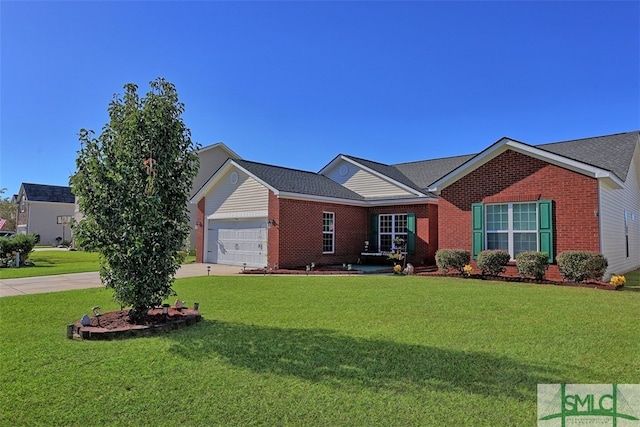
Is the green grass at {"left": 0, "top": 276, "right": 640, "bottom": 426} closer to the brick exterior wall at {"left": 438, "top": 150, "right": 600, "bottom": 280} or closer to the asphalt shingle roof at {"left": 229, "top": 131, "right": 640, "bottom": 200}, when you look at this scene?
the brick exterior wall at {"left": 438, "top": 150, "right": 600, "bottom": 280}

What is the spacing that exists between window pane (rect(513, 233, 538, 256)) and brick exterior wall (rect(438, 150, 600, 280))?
62cm

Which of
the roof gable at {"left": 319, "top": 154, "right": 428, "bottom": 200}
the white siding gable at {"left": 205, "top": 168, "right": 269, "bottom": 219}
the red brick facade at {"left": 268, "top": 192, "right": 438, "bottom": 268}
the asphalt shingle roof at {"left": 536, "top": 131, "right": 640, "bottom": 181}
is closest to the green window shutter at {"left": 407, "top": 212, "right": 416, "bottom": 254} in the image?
the red brick facade at {"left": 268, "top": 192, "right": 438, "bottom": 268}

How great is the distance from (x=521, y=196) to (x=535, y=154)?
55.6 inches

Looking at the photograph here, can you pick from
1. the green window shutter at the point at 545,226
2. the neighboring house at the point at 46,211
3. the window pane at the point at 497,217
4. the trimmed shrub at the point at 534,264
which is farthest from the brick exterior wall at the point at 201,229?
the neighboring house at the point at 46,211

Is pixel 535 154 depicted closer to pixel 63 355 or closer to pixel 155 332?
pixel 155 332

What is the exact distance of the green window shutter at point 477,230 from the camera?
13.8 meters

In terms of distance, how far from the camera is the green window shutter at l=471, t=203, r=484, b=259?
45.3ft

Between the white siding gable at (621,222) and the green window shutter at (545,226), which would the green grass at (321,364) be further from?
the white siding gable at (621,222)

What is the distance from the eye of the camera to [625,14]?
9.98 meters

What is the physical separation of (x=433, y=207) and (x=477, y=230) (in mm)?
4261

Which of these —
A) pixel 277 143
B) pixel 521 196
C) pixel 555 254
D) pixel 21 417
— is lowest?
pixel 21 417

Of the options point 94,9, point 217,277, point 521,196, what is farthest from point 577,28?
point 217,277

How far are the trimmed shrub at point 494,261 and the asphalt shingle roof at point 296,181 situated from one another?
7.68 meters

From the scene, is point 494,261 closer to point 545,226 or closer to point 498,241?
point 498,241
